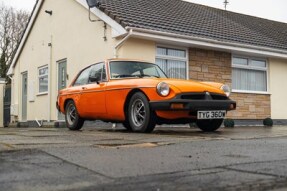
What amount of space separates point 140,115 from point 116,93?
76 centimetres

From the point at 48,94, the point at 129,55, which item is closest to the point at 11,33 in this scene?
the point at 48,94

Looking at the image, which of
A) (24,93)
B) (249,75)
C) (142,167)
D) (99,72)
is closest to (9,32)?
(24,93)

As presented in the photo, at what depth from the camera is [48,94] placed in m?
17.0

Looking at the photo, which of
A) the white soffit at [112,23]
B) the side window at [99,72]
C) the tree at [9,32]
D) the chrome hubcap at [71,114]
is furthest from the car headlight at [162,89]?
the tree at [9,32]

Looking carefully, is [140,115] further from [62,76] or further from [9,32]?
[9,32]

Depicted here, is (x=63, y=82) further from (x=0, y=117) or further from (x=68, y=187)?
(x=68, y=187)

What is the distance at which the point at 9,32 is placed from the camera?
36188 millimetres

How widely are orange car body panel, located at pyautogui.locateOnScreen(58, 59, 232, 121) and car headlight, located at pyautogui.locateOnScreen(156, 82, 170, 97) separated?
2.2 inches

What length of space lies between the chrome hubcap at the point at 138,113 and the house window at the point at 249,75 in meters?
7.68

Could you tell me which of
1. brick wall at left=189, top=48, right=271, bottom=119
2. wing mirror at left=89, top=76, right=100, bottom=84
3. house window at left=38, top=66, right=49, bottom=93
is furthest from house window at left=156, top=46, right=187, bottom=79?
house window at left=38, top=66, right=49, bottom=93

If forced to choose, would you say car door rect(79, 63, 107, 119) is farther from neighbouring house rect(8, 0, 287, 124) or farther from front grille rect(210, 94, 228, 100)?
neighbouring house rect(8, 0, 287, 124)

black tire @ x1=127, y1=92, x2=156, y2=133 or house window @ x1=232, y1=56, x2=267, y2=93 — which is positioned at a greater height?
house window @ x1=232, y1=56, x2=267, y2=93

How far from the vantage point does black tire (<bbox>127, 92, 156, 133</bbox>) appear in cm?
791

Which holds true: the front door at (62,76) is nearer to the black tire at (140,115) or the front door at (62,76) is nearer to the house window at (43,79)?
the house window at (43,79)
